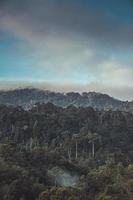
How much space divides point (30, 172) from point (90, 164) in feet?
53.5

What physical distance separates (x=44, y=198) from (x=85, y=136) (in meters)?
39.6

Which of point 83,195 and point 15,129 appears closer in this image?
point 83,195

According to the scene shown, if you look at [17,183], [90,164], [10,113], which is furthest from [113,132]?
[17,183]

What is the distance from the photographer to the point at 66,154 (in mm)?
56188

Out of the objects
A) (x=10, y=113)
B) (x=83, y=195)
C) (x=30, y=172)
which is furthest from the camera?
(x=10, y=113)

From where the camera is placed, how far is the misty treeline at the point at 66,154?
27031mm

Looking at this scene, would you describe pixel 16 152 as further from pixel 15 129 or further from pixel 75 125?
pixel 75 125

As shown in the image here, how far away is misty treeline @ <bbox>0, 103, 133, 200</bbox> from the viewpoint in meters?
27.0

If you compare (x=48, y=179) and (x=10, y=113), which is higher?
(x=10, y=113)

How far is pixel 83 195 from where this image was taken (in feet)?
84.8

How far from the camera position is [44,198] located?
23.2 m

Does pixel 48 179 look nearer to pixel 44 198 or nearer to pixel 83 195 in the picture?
pixel 83 195

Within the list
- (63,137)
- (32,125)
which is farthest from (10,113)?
(63,137)

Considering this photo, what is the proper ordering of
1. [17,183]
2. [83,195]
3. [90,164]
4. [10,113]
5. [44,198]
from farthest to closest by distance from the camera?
[10,113] < [90,164] < [17,183] < [83,195] < [44,198]
